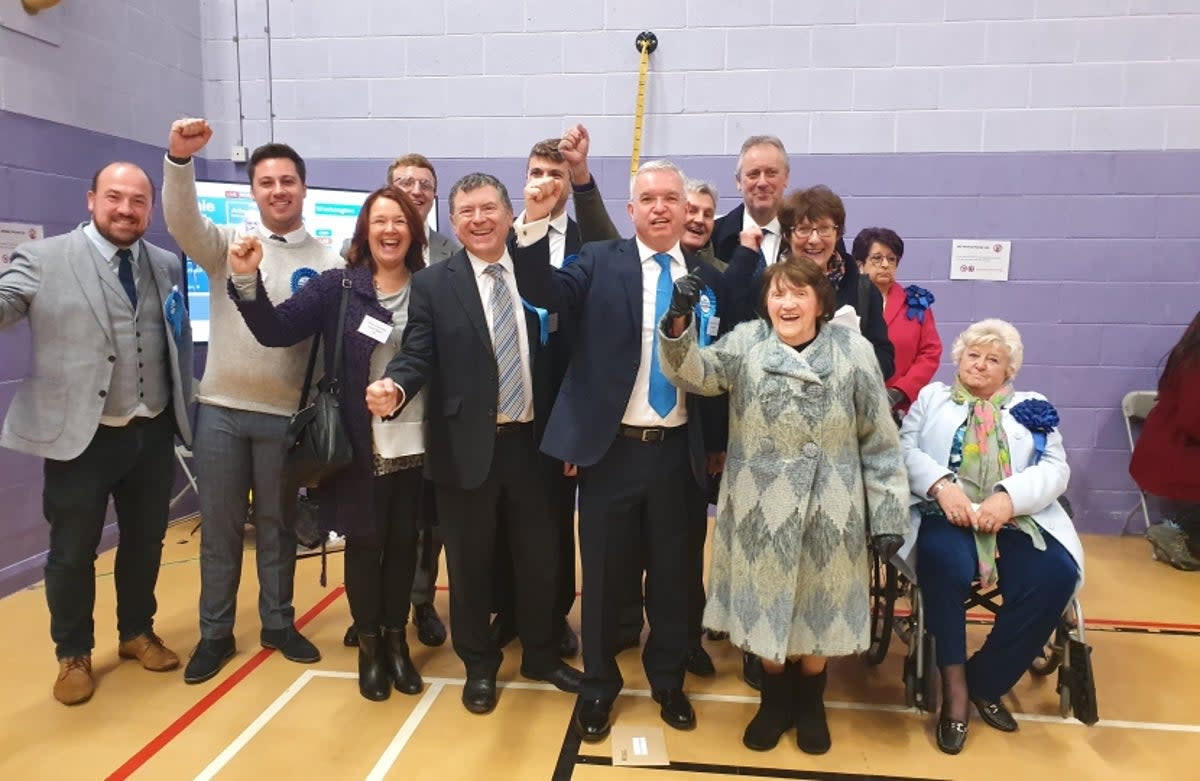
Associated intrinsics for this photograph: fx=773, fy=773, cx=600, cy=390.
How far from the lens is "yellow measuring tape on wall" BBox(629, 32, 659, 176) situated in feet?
14.3

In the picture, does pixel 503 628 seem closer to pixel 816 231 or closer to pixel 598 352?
pixel 598 352

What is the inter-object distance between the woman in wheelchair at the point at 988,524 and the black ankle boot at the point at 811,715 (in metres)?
0.38

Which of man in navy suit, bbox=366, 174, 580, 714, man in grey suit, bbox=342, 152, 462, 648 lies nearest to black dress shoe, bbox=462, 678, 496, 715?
man in navy suit, bbox=366, 174, 580, 714

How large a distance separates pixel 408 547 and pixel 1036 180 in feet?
12.8

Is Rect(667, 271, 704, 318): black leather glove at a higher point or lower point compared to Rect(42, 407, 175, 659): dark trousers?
higher

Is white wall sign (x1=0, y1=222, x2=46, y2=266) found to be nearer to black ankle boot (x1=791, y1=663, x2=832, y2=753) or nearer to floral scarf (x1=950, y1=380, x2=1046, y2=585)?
black ankle boot (x1=791, y1=663, x2=832, y2=753)

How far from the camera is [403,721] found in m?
2.53

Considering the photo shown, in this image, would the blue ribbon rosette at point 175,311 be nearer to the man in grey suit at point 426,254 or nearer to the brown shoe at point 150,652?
the man in grey suit at point 426,254

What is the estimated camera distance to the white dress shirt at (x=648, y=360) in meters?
2.34

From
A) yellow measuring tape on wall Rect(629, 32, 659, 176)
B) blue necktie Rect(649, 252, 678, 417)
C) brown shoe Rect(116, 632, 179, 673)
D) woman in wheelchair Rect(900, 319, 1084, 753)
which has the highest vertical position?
yellow measuring tape on wall Rect(629, 32, 659, 176)

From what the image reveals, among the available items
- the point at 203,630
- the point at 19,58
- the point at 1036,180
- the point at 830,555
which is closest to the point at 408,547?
the point at 203,630

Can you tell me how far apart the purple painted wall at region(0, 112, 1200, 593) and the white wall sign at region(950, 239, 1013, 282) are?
46 millimetres

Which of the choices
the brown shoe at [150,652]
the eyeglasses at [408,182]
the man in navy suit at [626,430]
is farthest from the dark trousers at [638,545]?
the brown shoe at [150,652]

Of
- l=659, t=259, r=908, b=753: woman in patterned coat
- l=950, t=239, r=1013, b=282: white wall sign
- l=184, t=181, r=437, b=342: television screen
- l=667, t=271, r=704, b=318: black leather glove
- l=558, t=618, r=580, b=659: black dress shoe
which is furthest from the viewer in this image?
l=950, t=239, r=1013, b=282: white wall sign
